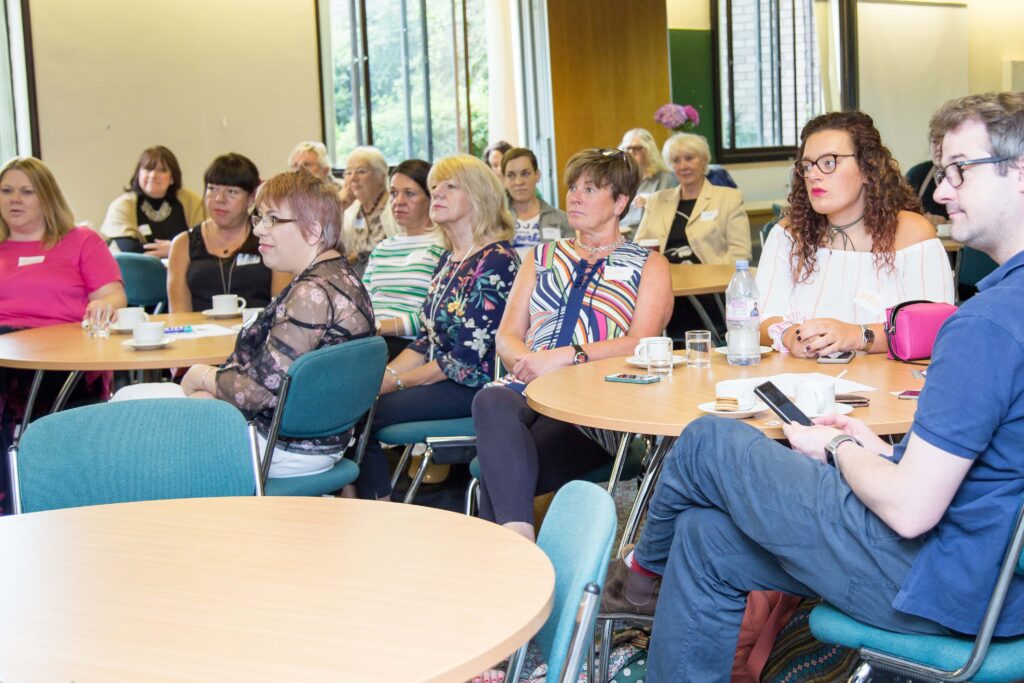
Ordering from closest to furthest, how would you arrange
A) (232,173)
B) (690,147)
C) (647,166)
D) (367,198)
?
(232,173), (367,198), (690,147), (647,166)

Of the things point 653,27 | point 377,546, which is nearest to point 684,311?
point 653,27

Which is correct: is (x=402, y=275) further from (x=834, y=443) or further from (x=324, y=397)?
(x=834, y=443)

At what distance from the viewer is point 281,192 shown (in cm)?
323

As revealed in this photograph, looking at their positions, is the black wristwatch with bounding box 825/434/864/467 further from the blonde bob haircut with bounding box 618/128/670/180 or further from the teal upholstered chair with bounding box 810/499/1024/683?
the blonde bob haircut with bounding box 618/128/670/180

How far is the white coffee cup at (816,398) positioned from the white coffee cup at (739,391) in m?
0.10

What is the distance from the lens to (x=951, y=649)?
1.76 metres

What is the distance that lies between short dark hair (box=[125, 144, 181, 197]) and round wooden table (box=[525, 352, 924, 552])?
16.8ft

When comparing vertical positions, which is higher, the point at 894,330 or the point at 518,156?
the point at 518,156

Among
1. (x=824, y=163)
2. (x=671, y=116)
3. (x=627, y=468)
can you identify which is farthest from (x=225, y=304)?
(x=671, y=116)

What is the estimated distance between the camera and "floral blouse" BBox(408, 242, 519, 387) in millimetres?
3770

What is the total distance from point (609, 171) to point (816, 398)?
4.95 ft

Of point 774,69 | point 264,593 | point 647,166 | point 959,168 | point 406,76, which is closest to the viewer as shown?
point 264,593

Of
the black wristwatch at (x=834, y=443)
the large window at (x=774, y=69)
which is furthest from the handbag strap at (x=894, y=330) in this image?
the large window at (x=774, y=69)

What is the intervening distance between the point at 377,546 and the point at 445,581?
0.19 metres
